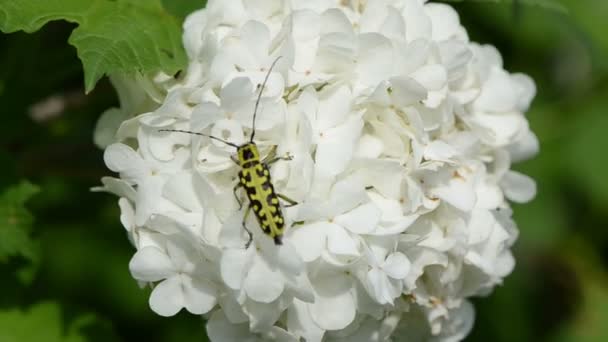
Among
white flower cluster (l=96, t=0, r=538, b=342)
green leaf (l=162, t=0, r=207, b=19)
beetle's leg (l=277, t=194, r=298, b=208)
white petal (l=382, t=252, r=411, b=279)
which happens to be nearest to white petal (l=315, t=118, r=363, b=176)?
white flower cluster (l=96, t=0, r=538, b=342)

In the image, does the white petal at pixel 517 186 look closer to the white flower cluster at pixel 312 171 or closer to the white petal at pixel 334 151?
the white flower cluster at pixel 312 171

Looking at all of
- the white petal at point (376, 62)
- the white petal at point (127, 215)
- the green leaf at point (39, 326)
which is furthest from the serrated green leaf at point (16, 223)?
the white petal at point (376, 62)

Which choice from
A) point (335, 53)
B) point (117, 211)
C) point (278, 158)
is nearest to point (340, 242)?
point (278, 158)

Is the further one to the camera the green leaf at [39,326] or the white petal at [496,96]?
the green leaf at [39,326]

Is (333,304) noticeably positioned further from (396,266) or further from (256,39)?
(256,39)

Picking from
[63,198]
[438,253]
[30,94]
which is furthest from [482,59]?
[63,198]

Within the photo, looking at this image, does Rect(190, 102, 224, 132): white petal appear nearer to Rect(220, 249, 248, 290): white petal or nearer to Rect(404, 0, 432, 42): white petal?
Rect(220, 249, 248, 290): white petal
